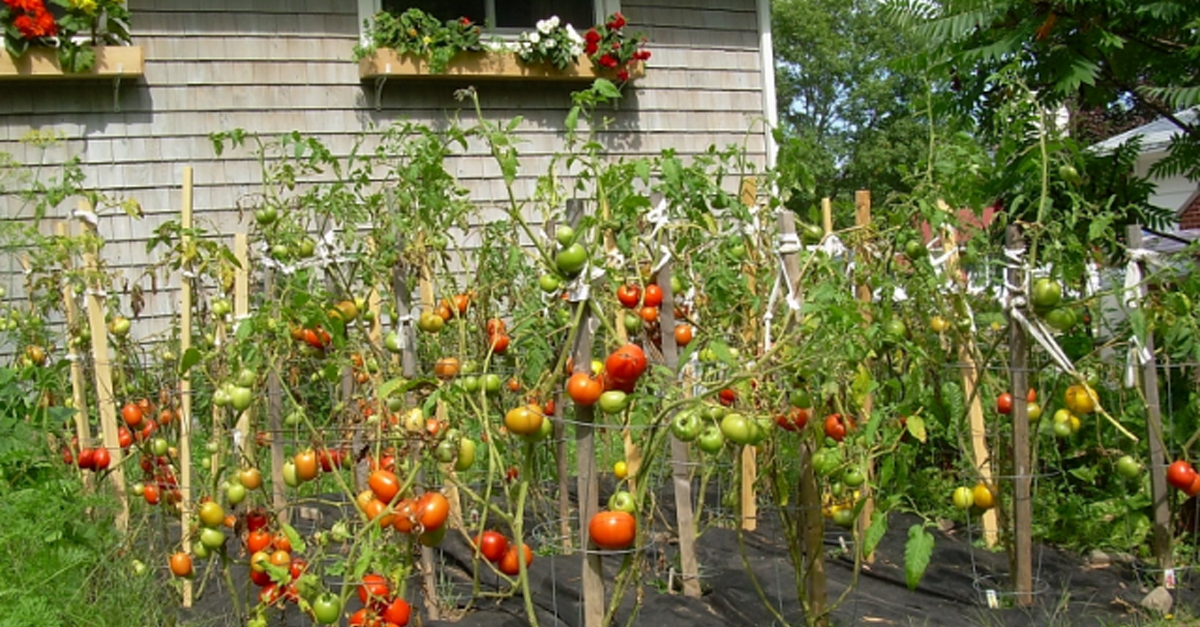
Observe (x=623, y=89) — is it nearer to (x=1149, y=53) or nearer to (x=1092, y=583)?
(x=1149, y=53)

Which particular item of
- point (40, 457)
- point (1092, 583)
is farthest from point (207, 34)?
point (1092, 583)

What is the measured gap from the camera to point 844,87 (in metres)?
24.0

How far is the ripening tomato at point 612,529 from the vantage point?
7.00 feet

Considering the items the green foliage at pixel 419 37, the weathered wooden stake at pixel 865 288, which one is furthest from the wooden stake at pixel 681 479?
the green foliage at pixel 419 37

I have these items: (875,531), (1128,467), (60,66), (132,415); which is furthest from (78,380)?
(1128,467)

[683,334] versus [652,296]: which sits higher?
[652,296]

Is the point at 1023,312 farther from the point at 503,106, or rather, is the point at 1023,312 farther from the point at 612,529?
the point at 503,106

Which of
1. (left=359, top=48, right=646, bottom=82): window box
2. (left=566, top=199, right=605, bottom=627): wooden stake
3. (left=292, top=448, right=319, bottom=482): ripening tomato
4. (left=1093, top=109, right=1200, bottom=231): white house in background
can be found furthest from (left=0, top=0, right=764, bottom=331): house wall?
(left=1093, top=109, right=1200, bottom=231): white house in background

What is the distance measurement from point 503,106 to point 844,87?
60.8 feet

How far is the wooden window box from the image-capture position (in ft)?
18.6

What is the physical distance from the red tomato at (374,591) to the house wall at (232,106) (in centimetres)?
403

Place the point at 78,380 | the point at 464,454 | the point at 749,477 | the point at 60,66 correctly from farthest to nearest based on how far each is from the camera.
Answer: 1. the point at 60,66
2. the point at 749,477
3. the point at 78,380
4. the point at 464,454

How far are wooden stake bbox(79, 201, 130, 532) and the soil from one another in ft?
1.44

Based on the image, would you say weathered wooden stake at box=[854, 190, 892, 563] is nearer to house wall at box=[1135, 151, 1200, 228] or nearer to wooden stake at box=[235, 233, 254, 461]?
wooden stake at box=[235, 233, 254, 461]
